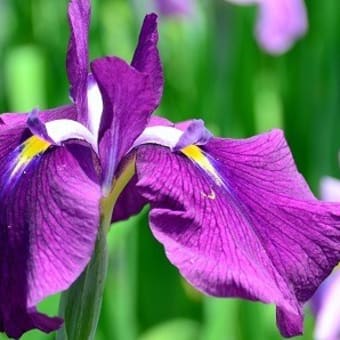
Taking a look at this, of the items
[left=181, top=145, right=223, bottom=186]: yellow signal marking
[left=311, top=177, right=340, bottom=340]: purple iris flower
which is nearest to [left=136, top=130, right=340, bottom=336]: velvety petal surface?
[left=181, top=145, right=223, bottom=186]: yellow signal marking

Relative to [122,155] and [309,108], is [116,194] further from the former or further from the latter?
[309,108]

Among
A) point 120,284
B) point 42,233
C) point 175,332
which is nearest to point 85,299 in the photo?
point 42,233

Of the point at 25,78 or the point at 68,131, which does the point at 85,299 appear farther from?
the point at 25,78

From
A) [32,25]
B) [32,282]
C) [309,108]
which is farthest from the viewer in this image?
[32,25]

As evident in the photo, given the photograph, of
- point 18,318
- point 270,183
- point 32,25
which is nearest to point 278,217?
point 270,183

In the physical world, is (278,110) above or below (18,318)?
below

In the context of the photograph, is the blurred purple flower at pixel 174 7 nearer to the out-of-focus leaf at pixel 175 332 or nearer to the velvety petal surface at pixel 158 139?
the out-of-focus leaf at pixel 175 332
